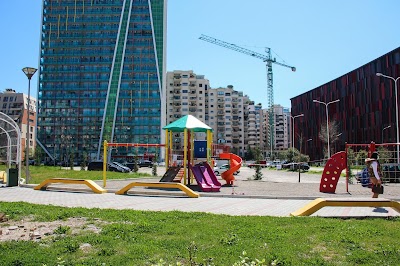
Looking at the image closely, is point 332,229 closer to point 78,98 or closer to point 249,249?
point 249,249

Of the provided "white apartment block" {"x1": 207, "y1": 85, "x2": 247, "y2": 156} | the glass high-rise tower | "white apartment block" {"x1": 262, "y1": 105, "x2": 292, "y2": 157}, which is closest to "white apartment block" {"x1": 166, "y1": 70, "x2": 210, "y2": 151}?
"white apartment block" {"x1": 207, "y1": 85, "x2": 247, "y2": 156}

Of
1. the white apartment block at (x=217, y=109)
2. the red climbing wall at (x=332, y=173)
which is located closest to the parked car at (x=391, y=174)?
the red climbing wall at (x=332, y=173)

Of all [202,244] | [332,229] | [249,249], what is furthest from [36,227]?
[332,229]

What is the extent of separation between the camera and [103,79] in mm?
97625

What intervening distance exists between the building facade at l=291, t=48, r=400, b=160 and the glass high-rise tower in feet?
127

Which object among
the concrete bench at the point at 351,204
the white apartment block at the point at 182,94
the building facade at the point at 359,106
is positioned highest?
→ the white apartment block at the point at 182,94

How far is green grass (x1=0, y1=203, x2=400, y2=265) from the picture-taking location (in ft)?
16.9

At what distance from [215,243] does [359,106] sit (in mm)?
67362

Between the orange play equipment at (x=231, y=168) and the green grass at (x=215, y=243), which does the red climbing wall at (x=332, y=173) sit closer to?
the orange play equipment at (x=231, y=168)

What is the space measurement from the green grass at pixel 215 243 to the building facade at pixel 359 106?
45.8m

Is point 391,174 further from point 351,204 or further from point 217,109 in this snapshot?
point 217,109

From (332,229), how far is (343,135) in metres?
69.4

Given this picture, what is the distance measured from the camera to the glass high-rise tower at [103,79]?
317ft

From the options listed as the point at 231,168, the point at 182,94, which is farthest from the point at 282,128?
the point at 231,168
